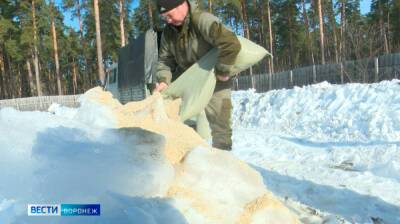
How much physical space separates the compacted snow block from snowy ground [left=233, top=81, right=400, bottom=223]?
60.0 inches

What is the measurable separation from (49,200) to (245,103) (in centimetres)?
1191

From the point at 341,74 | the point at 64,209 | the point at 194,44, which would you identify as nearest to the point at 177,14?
the point at 194,44

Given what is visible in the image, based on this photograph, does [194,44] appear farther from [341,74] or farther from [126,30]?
[126,30]

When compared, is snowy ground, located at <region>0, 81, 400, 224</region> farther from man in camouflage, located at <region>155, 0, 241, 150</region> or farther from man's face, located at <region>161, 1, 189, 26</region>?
man's face, located at <region>161, 1, 189, 26</region>

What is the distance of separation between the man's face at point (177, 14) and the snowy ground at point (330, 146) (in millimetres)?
1981

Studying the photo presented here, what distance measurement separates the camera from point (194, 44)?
3.74 m

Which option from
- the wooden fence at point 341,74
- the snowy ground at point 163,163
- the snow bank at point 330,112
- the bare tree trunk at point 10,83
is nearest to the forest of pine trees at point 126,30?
the bare tree trunk at point 10,83

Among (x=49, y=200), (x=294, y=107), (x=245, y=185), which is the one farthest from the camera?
(x=294, y=107)

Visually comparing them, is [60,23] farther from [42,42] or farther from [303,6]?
[303,6]

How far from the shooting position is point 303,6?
40906 mm

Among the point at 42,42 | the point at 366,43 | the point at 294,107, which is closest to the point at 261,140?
the point at 294,107

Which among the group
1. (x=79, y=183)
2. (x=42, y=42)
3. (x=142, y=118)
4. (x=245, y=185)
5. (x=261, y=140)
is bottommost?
(x=261, y=140)

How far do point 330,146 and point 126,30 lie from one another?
114 feet

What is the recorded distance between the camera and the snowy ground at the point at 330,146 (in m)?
4.28
